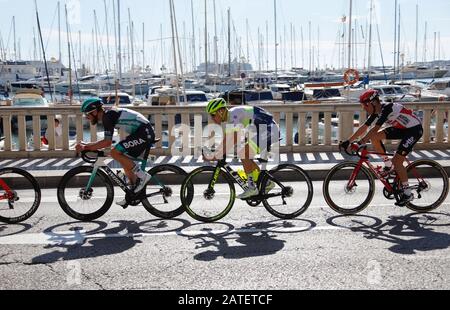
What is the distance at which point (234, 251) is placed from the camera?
243 inches

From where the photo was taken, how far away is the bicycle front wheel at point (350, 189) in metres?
7.84

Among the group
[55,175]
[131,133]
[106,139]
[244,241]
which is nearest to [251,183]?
[244,241]

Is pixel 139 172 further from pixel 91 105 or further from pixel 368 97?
pixel 368 97

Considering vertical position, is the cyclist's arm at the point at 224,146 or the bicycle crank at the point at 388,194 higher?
the cyclist's arm at the point at 224,146

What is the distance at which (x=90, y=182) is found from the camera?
7.59 m

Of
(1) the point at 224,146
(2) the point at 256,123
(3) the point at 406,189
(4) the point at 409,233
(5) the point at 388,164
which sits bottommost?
(4) the point at 409,233

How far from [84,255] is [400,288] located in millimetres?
3284

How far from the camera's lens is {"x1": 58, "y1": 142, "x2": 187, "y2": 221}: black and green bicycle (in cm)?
763

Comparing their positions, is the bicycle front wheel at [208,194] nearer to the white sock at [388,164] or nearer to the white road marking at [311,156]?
the white sock at [388,164]

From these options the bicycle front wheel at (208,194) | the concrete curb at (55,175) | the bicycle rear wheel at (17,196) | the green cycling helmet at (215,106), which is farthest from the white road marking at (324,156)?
the bicycle rear wheel at (17,196)

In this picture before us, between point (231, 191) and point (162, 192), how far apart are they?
96cm

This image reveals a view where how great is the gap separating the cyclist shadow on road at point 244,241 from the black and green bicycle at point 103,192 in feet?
3.19

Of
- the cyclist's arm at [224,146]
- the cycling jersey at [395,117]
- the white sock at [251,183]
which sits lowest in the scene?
the white sock at [251,183]
